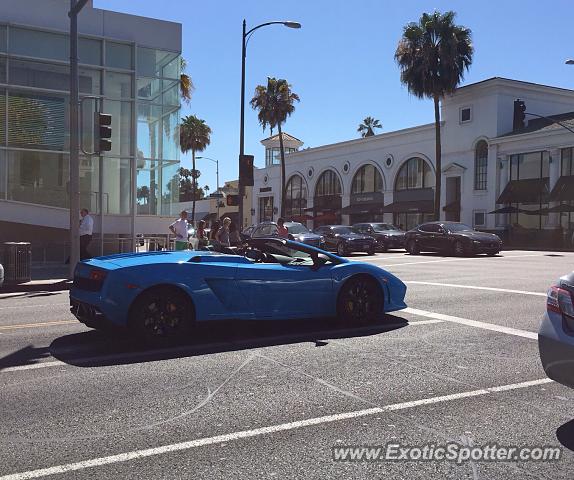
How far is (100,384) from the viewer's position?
525 cm

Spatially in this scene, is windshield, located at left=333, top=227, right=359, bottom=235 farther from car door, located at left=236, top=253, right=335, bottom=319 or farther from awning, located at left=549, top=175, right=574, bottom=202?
car door, located at left=236, top=253, right=335, bottom=319

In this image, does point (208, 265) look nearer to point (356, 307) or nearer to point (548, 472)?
point (356, 307)

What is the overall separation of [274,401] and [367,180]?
46.0m

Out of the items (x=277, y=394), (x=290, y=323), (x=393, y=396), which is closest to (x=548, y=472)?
(x=393, y=396)

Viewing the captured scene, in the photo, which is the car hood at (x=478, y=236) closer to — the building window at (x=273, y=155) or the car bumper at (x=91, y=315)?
the car bumper at (x=91, y=315)

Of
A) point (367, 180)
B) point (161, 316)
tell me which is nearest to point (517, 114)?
point (367, 180)

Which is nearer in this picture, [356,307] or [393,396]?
[393,396]

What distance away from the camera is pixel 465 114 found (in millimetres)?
41656

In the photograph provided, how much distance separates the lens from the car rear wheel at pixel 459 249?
24156 mm

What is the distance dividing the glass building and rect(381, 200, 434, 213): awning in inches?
1067

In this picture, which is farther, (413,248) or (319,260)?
(413,248)

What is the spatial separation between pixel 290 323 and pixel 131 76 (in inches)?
516

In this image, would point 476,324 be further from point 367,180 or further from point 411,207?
point 367,180

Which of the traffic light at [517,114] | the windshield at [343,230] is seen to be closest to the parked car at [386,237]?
the windshield at [343,230]
